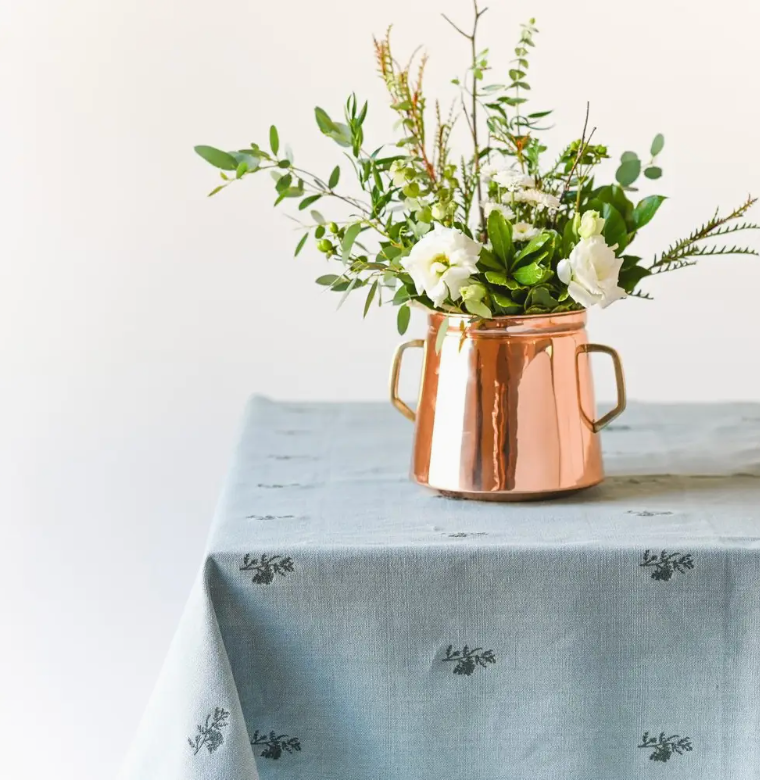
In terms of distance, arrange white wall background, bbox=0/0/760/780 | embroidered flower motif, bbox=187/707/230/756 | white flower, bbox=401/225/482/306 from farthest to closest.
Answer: white wall background, bbox=0/0/760/780 < white flower, bbox=401/225/482/306 < embroidered flower motif, bbox=187/707/230/756

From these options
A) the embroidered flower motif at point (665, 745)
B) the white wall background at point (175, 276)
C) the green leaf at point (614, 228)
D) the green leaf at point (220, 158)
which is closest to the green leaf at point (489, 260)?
→ the green leaf at point (614, 228)

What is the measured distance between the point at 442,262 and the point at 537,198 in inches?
4.5

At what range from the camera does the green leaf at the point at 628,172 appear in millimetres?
1067

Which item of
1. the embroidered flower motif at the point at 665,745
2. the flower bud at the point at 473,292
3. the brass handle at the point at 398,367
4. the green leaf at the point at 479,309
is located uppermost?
the flower bud at the point at 473,292

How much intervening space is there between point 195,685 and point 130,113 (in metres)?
1.29

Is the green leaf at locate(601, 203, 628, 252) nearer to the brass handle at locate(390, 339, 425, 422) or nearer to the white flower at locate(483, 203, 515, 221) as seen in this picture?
the white flower at locate(483, 203, 515, 221)

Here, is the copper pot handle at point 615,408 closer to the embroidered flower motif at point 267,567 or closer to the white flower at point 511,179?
the white flower at point 511,179

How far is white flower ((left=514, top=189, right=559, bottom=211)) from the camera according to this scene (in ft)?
3.25

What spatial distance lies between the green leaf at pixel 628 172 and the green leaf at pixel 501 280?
7.0 inches

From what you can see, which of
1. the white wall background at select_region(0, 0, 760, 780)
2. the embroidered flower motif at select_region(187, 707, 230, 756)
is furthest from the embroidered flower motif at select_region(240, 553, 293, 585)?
the white wall background at select_region(0, 0, 760, 780)

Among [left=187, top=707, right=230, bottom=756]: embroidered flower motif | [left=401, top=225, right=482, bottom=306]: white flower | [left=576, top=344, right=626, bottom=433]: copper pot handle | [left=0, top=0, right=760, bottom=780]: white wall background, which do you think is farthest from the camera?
[left=0, top=0, right=760, bottom=780]: white wall background

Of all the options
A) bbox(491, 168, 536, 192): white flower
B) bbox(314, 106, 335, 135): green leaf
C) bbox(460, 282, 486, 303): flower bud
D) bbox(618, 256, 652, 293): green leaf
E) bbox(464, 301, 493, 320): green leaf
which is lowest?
bbox(618, 256, 652, 293): green leaf

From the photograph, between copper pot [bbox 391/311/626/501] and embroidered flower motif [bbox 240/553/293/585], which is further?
copper pot [bbox 391/311/626/501]

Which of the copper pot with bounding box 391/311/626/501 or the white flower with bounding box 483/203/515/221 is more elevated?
the white flower with bounding box 483/203/515/221
